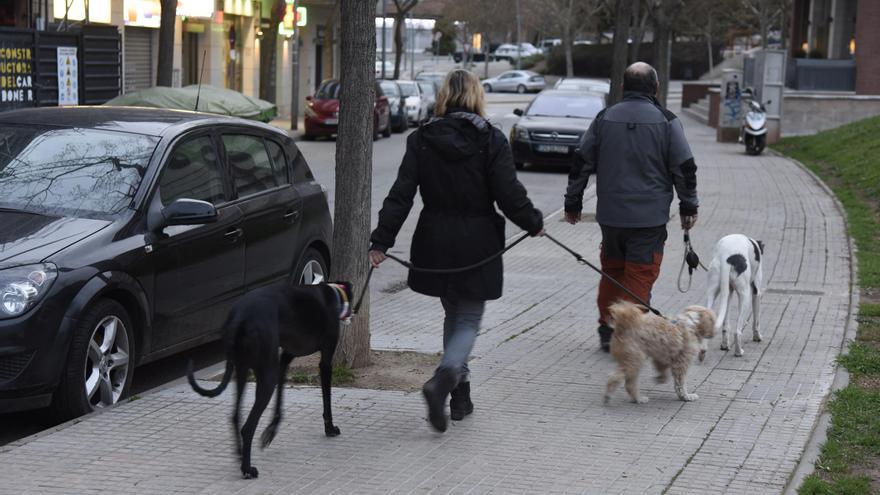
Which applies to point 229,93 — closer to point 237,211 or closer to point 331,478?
point 237,211

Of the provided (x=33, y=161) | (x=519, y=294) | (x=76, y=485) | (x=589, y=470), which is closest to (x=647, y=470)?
(x=589, y=470)

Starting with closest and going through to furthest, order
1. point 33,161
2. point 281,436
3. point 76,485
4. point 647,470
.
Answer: point 76,485, point 647,470, point 281,436, point 33,161

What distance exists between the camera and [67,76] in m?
21.9

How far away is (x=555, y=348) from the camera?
8344 mm

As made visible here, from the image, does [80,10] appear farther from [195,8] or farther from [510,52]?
[510,52]

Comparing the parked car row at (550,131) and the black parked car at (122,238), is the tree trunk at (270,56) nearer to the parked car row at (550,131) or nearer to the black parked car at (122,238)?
the parked car row at (550,131)

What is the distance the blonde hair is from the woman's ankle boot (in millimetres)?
1412

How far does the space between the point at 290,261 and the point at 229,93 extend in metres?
12.6

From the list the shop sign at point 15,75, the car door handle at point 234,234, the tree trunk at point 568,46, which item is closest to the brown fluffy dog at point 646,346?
the car door handle at point 234,234

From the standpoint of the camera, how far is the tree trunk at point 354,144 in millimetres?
7250

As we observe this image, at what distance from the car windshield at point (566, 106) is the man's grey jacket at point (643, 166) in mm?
17864

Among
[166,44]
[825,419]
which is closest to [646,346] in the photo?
[825,419]

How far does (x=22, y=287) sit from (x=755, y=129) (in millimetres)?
23799

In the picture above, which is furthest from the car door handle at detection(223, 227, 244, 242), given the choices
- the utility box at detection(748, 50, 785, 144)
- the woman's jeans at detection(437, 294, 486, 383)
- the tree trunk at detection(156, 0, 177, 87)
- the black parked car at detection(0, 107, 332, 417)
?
the utility box at detection(748, 50, 785, 144)
